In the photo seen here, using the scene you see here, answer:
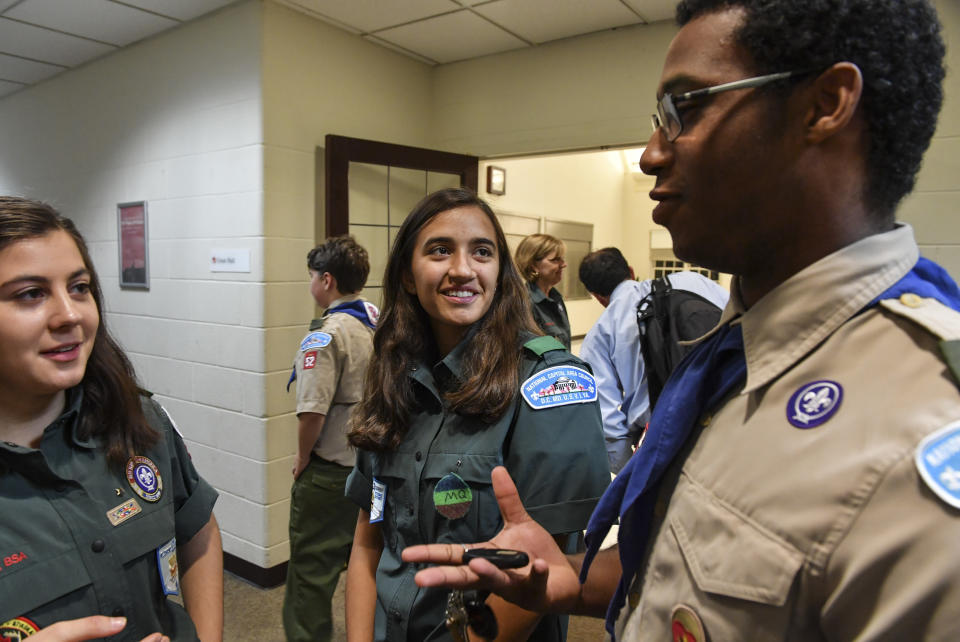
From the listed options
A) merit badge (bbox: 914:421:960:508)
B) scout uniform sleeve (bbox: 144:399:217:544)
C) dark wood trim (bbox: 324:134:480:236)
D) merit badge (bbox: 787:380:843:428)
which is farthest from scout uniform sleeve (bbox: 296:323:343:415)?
merit badge (bbox: 914:421:960:508)

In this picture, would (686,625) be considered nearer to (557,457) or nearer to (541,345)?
(557,457)

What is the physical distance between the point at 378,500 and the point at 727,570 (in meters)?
0.84

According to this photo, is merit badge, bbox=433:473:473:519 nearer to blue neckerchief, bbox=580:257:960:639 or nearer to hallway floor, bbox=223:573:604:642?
blue neckerchief, bbox=580:257:960:639

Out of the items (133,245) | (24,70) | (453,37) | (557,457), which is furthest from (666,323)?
(24,70)

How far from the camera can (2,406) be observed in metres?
1.01

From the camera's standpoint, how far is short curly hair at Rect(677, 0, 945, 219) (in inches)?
22.0

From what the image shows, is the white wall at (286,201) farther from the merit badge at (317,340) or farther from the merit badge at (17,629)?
the merit badge at (17,629)

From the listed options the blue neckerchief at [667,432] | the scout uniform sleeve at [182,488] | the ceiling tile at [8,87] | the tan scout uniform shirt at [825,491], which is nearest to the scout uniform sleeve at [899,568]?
the tan scout uniform shirt at [825,491]

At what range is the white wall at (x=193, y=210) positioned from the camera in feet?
9.43

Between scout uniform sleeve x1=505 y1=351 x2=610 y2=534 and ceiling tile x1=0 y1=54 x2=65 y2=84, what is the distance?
14.4ft

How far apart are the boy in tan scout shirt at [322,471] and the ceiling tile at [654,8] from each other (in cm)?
204

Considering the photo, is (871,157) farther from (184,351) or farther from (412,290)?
(184,351)

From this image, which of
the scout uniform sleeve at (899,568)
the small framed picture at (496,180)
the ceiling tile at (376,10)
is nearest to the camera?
the scout uniform sleeve at (899,568)

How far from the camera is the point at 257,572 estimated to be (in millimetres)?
2914
